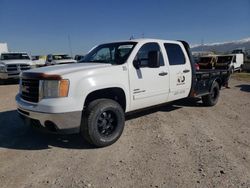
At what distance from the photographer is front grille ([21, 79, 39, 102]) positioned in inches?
151

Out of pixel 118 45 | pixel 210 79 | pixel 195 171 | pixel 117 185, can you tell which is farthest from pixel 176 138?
pixel 210 79

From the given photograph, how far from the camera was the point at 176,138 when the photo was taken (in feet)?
14.8

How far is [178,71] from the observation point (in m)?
A: 5.53

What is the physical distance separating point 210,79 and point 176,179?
4.63 metres

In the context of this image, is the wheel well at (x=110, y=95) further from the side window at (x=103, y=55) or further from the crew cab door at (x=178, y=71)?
the crew cab door at (x=178, y=71)

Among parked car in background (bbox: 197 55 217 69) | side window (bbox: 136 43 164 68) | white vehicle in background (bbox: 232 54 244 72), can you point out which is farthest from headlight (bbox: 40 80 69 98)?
white vehicle in background (bbox: 232 54 244 72)

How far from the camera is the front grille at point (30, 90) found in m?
3.83

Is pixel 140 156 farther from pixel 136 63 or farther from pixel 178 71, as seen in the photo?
pixel 178 71

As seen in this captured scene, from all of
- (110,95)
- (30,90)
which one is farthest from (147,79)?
(30,90)

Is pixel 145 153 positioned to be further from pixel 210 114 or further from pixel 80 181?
pixel 210 114

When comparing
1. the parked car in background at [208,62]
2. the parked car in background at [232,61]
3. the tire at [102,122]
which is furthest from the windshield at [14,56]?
the parked car in background at [232,61]

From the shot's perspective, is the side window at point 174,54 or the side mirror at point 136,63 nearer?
the side mirror at point 136,63

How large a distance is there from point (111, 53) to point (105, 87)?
1325 millimetres

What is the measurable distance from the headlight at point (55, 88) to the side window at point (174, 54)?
2.76 metres
